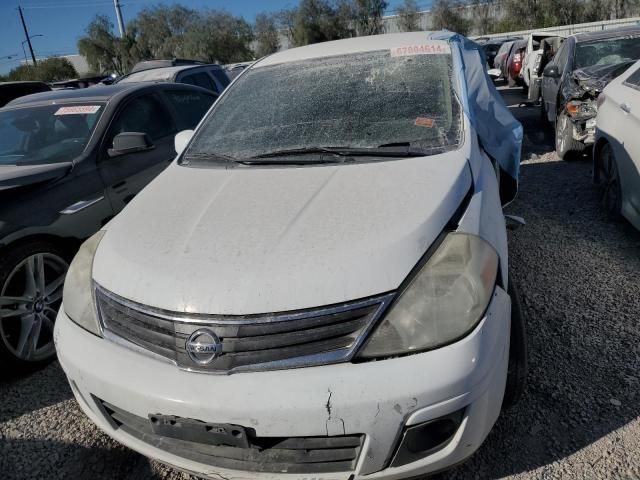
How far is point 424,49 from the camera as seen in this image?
316 cm

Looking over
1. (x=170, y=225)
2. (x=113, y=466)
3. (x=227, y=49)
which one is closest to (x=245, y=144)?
(x=170, y=225)

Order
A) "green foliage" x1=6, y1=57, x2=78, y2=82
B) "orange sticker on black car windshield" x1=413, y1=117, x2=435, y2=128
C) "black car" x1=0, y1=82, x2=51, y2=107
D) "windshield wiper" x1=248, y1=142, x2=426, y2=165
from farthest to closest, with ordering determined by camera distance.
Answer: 1. "green foliage" x1=6, y1=57, x2=78, y2=82
2. "black car" x1=0, y1=82, x2=51, y2=107
3. "orange sticker on black car windshield" x1=413, y1=117, x2=435, y2=128
4. "windshield wiper" x1=248, y1=142, x2=426, y2=165

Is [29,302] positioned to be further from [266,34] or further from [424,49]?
[266,34]

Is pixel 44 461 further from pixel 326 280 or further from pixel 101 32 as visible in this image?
pixel 101 32

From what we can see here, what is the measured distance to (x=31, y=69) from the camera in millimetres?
53781

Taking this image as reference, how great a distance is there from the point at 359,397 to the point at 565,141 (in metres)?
5.89

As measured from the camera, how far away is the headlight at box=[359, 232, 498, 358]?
171cm

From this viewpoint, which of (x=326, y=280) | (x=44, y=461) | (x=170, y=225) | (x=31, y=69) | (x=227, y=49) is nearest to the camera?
(x=326, y=280)

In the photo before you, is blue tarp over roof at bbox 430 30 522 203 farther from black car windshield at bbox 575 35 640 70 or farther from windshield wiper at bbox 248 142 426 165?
black car windshield at bbox 575 35 640 70

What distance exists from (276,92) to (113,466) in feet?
7.27

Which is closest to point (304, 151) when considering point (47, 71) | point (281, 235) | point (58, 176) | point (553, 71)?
point (281, 235)

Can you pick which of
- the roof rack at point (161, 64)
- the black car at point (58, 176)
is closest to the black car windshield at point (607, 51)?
the black car at point (58, 176)

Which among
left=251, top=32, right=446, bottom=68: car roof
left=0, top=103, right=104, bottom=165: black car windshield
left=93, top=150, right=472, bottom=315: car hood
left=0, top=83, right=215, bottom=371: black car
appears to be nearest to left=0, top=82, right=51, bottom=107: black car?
left=0, top=83, right=215, bottom=371: black car

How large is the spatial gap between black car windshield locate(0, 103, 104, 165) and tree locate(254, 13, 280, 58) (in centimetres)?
5967
